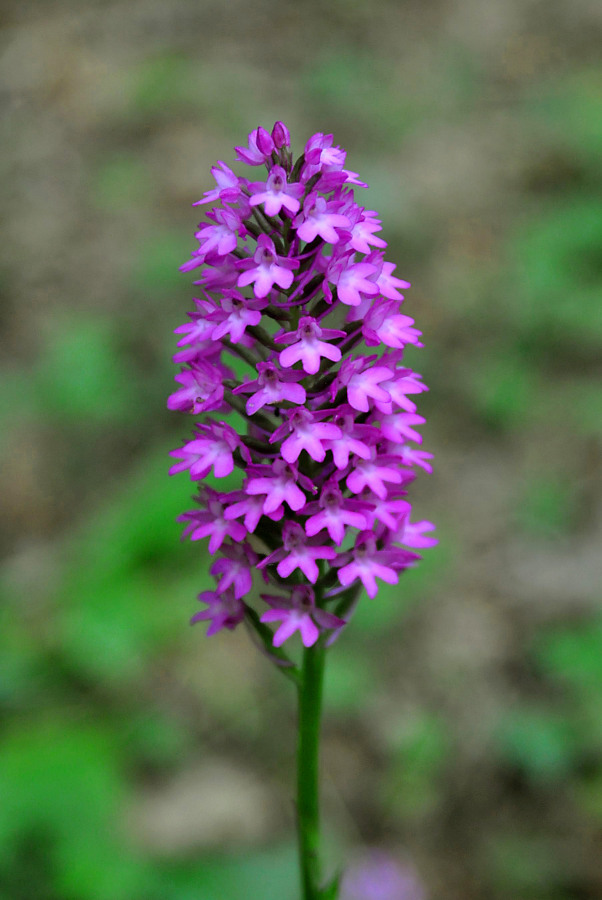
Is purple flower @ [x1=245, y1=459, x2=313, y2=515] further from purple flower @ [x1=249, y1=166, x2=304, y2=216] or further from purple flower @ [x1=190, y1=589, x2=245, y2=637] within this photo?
purple flower @ [x1=249, y1=166, x2=304, y2=216]

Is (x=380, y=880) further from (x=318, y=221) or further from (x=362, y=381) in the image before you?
(x=318, y=221)

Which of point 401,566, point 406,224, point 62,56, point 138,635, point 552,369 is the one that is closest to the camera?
point 401,566

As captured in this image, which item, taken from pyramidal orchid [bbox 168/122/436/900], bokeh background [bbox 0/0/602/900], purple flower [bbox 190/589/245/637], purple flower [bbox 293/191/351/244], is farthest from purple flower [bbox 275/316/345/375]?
bokeh background [bbox 0/0/602/900]

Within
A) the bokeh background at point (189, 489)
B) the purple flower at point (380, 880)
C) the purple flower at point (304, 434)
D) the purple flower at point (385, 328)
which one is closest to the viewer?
the purple flower at point (304, 434)

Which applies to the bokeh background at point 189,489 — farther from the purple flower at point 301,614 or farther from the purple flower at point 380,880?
the purple flower at point 301,614

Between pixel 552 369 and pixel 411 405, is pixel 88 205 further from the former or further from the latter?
pixel 411 405

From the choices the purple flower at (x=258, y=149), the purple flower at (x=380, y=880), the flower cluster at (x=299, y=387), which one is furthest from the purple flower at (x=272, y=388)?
the purple flower at (x=380, y=880)

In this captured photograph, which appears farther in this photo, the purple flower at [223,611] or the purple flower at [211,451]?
the purple flower at [223,611]

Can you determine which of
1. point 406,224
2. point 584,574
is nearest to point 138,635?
point 584,574
